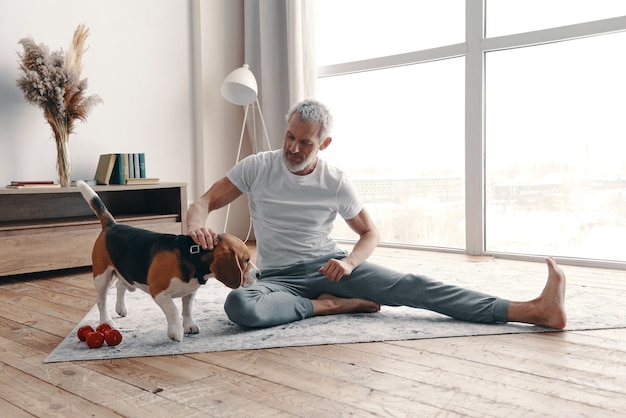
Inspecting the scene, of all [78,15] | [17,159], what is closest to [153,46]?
[78,15]

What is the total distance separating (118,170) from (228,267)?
2.06 metres

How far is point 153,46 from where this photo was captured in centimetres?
401

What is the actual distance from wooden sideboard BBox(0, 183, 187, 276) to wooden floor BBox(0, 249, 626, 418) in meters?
1.14

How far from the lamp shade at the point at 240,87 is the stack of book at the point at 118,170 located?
805 mm

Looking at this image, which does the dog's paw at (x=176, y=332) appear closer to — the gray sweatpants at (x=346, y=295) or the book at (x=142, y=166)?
the gray sweatpants at (x=346, y=295)

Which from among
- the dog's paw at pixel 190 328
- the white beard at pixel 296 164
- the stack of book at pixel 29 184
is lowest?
the dog's paw at pixel 190 328

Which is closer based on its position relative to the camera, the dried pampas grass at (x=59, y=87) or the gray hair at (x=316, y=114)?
the gray hair at (x=316, y=114)

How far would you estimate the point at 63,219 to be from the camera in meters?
3.35

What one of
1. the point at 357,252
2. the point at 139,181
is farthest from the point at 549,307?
the point at 139,181

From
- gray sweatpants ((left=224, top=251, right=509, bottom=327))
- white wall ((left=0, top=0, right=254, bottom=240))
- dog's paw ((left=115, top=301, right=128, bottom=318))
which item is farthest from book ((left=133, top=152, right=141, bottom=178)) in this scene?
gray sweatpants ((left=224, top=251, right=509, bottom=327))

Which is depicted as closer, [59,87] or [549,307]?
[549,307]

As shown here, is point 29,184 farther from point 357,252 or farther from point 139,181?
point 357,252

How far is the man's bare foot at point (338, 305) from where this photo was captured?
2.09 meters

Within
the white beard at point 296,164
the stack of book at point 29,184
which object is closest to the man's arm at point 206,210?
the white beard at point 296,164
